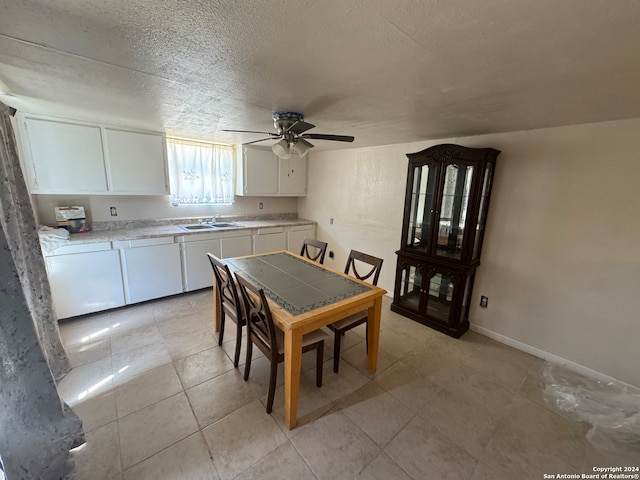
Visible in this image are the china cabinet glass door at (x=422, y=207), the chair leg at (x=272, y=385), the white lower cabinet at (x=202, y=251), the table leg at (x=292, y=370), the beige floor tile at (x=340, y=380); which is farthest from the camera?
the white lower cabinet at (x=202, y=251)

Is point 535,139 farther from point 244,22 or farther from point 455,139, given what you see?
point 244,22

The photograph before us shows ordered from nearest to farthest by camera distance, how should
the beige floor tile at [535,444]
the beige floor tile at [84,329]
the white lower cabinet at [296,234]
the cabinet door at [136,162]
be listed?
the beige floor tile at [535,444]
the beige floor tile at [84,329]
the cabinet door at [136,162]
the white lower cabinet at [296,234]

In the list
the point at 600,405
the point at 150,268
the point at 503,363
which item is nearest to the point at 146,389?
the point at 150,268

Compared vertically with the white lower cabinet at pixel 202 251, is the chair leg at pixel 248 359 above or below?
below

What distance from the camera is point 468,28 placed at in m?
0.97

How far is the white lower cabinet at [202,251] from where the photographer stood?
11.3 ft

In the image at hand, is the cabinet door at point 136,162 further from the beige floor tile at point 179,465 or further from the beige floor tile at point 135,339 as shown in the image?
the beige floor tile at point 179,465

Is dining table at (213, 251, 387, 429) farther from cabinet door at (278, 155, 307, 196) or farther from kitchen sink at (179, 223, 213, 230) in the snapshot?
cabinet door at (278, 155, 307, 196)

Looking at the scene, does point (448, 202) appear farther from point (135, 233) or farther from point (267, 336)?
point (135, 233)

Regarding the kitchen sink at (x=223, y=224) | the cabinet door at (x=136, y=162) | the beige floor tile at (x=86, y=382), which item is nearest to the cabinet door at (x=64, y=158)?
the cabinet door at (x=136, y=162)

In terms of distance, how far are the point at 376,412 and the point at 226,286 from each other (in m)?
1.49

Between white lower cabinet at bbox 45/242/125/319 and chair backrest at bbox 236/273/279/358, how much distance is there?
205cm

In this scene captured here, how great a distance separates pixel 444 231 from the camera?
2850 mm

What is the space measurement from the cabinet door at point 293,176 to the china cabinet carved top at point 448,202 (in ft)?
7.46
